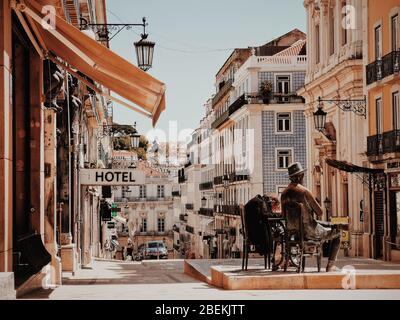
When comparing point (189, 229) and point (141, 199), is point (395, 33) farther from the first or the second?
point (141, 199)

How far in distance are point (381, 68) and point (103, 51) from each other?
1953cm

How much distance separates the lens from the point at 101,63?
11.4 meters

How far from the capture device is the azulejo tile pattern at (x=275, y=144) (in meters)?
57.2

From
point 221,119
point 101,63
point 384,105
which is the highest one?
point 221,119

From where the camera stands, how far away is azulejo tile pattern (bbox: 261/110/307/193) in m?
57.2

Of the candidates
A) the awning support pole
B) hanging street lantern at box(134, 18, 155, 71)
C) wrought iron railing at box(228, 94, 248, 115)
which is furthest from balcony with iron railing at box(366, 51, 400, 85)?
wrought iron railing at box(228, 94, 248, 115)

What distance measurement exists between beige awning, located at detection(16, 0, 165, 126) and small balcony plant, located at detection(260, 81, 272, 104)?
1782 inches

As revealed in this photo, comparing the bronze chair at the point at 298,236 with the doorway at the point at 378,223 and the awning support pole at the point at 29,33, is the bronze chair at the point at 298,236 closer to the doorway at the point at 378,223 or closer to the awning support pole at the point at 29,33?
the awning support pole at the point at 29,33

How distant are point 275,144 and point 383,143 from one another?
93.2ft

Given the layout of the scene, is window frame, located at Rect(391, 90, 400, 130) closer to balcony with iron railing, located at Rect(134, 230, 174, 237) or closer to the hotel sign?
the hotel sign

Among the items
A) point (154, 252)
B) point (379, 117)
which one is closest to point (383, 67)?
point (379, 117)

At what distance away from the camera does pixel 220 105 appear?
252 feet

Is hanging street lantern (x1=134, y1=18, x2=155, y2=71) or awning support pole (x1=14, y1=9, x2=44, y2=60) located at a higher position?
hanging street lantern (x1=134, y1=18, x2=155, y2=71)
